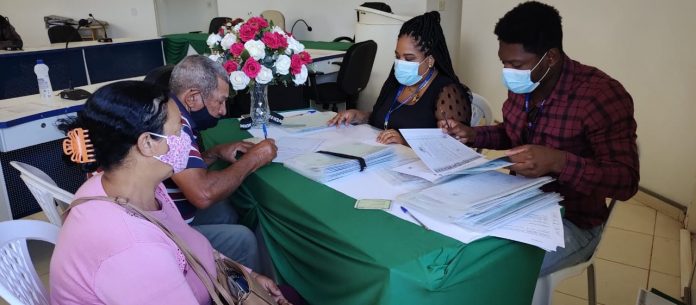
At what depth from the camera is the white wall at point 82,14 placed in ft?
26.8

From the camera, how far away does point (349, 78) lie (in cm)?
415

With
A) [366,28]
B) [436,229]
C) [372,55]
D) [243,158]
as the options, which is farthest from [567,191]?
[366,28]

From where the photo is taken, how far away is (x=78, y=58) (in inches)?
210

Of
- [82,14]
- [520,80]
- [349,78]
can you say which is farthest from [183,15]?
[520,80]

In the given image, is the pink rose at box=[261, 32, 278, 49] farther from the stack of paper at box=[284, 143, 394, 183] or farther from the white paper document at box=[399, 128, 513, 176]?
the white paper document at box=[399, 128, 513, 176]

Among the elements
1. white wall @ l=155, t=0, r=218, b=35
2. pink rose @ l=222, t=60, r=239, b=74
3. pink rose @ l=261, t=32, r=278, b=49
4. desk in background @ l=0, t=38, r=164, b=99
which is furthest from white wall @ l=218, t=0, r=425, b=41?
pink rose @ l=222, t=60, r=239, b=74

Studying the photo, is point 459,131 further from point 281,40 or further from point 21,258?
point 21,258

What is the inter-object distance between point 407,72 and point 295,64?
1.63 feet

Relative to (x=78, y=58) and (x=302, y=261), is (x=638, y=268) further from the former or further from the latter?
(x=78, y=58)

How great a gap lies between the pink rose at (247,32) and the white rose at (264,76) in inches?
5.7

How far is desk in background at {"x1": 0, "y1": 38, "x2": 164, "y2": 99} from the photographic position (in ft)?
15.5

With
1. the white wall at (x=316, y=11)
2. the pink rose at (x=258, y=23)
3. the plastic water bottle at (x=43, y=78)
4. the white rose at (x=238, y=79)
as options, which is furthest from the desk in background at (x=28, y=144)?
the white wall at (x=316, y=11)

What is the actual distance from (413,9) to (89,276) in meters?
4.90

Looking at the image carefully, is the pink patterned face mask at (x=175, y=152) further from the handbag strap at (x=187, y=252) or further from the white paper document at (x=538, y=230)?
the white paper document at (x=538, y=230)
